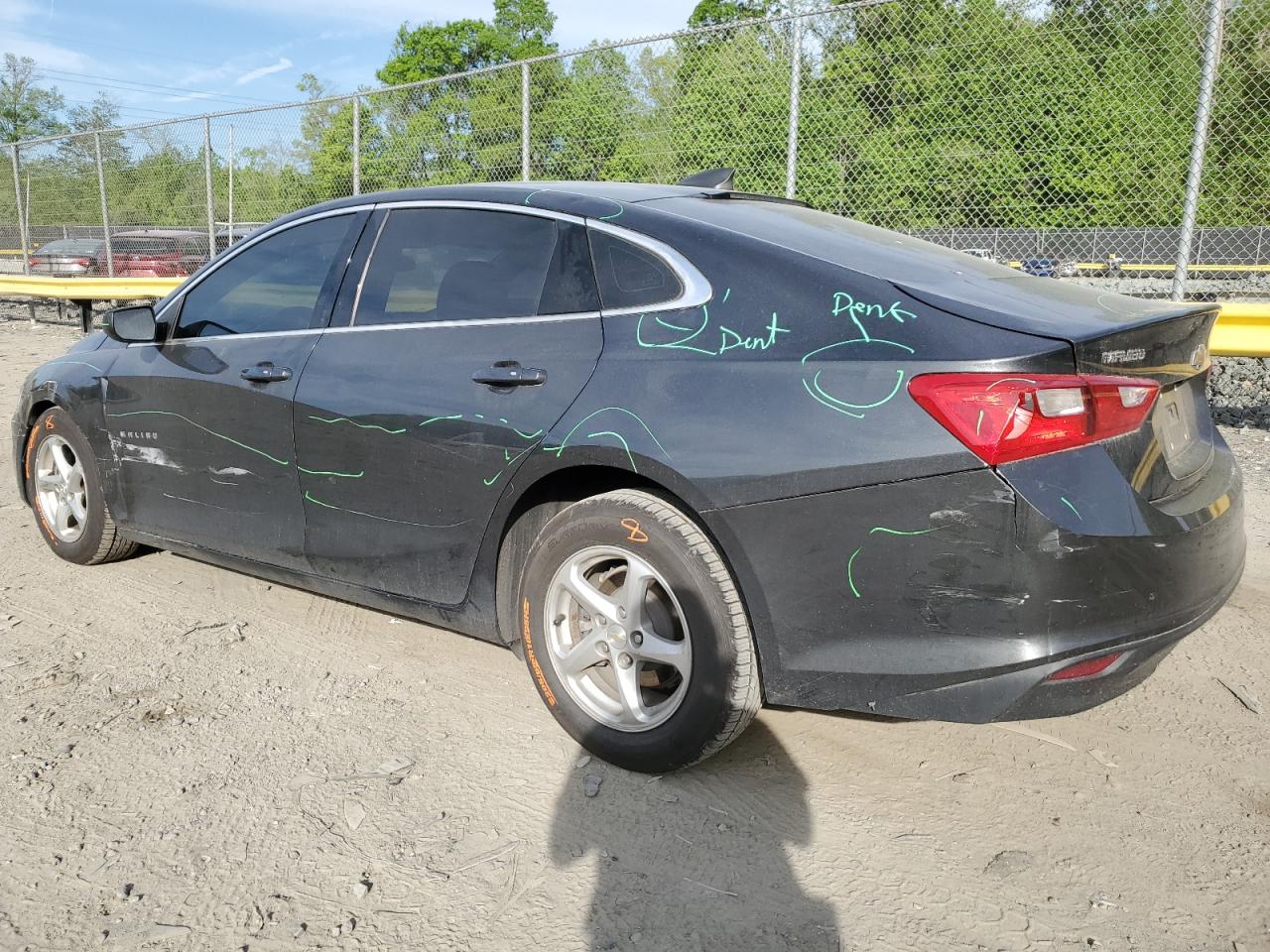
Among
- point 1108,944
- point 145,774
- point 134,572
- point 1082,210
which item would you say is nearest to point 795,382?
point 1108,944

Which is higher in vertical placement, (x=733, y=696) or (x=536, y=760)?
(x=733, y=696)

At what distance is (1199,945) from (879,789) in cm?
83

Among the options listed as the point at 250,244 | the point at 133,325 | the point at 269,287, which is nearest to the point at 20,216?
the point at 133,325

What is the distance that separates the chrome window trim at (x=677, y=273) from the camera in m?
2.73

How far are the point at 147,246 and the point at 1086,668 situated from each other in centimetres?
1402

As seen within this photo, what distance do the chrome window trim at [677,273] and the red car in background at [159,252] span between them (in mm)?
11173

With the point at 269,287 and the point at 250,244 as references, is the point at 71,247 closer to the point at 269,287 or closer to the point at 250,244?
the point at 250,244

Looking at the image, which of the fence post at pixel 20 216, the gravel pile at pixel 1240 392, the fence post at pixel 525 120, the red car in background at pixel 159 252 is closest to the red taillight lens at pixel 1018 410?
the gravel pile at pixel 1240 392

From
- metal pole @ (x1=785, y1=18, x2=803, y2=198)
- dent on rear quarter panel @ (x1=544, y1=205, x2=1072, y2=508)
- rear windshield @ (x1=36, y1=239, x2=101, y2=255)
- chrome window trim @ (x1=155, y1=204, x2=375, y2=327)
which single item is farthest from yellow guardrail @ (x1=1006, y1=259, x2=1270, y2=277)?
rear windshield @ (x1=36, y1=239, x2=101, y2=255)

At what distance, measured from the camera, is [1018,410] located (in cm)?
221

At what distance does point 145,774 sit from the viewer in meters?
2.86

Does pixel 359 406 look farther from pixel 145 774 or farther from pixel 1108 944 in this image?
pixel 1108 944

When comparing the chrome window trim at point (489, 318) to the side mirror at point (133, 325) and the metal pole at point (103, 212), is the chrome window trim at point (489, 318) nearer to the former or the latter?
the side mirror at point (133, 325)

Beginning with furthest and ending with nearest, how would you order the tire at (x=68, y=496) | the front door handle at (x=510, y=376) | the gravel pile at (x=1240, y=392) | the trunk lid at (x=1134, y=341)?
1. the gravel pile at (x=1240, y=392)
2. the tire at (x=68, y=496)
3. the front door handle at (x=510, y=376)
4. the trunk lid at (x=1134, y=341)
